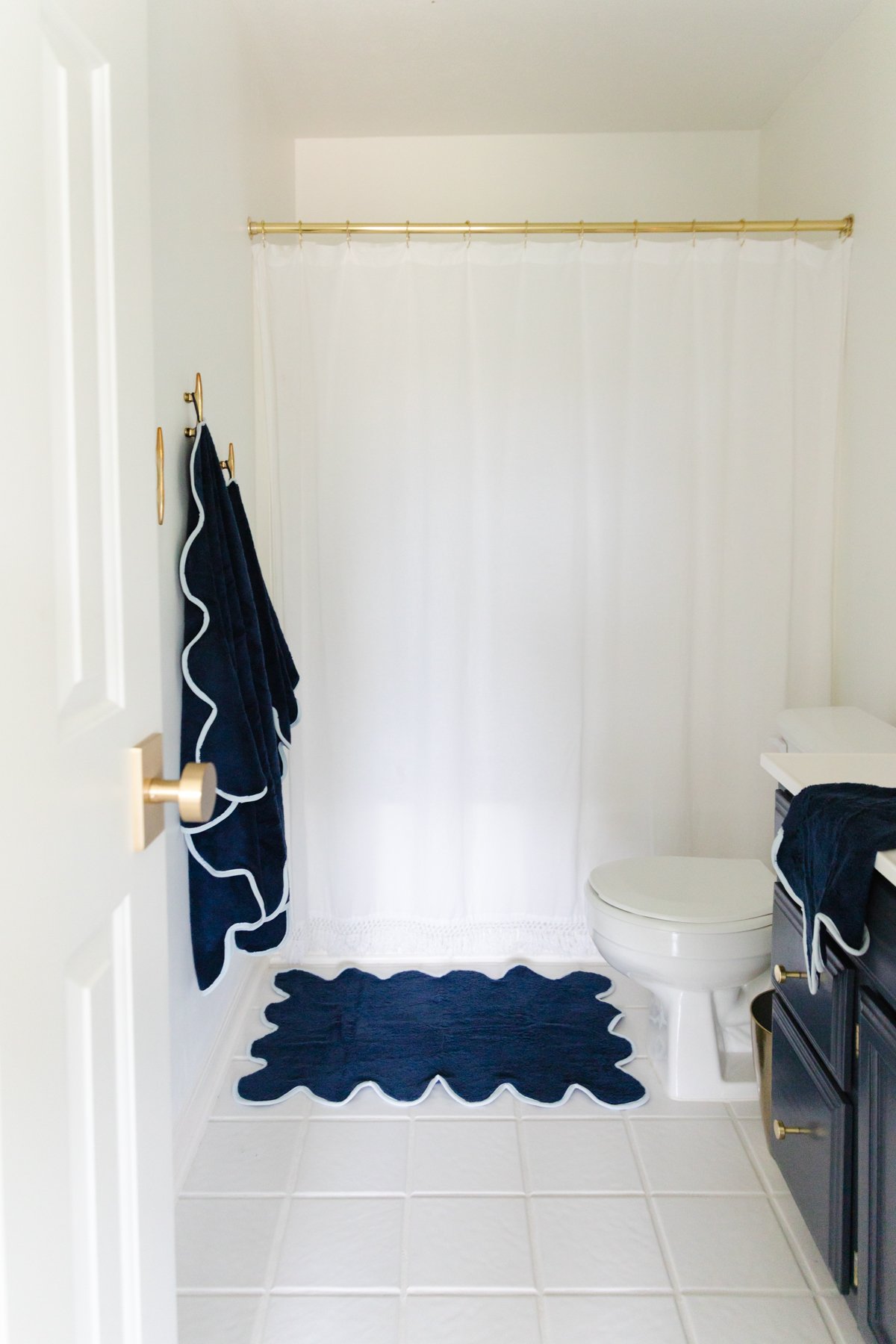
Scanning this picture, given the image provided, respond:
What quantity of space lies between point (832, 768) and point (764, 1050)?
69 centimetres

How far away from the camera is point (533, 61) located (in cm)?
273

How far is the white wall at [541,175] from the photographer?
10.8 ft

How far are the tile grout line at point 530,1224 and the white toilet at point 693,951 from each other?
352 millimetres

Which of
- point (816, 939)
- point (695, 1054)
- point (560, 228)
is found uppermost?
point (560, 228)

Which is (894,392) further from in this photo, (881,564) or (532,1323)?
→ (532,1323)

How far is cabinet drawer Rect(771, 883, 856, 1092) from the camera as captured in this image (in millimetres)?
1492

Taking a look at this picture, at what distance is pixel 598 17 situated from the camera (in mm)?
2498

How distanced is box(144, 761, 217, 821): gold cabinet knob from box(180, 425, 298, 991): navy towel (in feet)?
3.35

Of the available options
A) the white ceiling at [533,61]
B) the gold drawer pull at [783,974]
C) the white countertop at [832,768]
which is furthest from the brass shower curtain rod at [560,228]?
the gold drawer pull at [783,974]

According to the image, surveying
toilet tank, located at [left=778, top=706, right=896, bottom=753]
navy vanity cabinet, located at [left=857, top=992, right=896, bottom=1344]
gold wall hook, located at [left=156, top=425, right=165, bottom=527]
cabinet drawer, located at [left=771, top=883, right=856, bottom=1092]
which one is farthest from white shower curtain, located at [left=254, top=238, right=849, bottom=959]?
navy vanity cabinet, located at [left=857, top=992, right=896, bottom=1344]

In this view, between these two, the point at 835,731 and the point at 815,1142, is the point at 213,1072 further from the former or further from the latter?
the point at 835,731

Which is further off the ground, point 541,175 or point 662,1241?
point 541,175

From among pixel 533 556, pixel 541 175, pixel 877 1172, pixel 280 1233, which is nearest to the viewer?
pixel 877 1172

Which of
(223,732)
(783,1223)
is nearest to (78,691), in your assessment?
(223,732)
